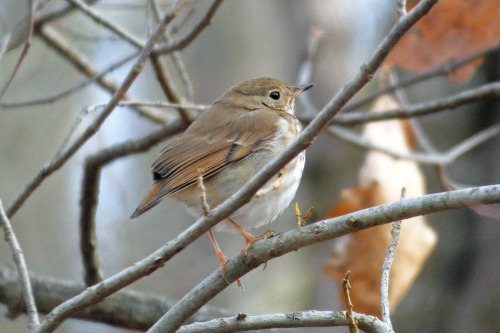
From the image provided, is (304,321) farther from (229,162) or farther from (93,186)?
(93,186)

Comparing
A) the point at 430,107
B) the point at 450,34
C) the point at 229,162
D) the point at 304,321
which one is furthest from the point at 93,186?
the point at 450,34

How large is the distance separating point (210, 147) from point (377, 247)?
141 centimetres

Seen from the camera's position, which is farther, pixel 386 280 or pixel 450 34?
pixel 450 34

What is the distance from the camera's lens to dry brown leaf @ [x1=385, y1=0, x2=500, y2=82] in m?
4.23

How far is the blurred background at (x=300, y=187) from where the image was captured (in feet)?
18.3

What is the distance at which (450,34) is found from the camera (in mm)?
4348

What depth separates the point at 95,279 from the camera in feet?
14.4

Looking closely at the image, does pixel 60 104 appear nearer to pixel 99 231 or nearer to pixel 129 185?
pixel 129 185

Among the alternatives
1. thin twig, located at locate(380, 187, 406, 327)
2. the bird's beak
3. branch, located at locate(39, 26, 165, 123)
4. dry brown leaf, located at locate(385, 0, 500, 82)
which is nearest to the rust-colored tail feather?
thin twig, located at locate(380, 187, 406, 327)

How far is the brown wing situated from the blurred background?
45.9 inches

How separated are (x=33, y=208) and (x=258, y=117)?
5.04m

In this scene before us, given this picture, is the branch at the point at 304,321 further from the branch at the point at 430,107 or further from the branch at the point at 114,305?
the branch at the point at 430,107

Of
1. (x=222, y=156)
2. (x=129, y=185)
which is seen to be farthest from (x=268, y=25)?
(x=222, y=156)

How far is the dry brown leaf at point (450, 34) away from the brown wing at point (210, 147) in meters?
0.99
